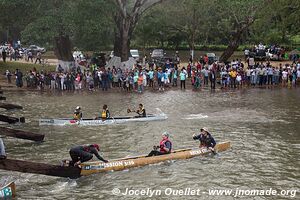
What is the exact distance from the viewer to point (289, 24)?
48000 millimetres

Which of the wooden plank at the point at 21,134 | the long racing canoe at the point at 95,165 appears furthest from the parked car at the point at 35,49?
the long racing canoe at the point at 95,165

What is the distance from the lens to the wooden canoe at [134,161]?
1869 cm

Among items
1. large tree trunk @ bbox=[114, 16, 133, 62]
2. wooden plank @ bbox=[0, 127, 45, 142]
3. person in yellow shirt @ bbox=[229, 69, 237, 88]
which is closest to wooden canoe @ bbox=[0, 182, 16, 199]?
wooden plank @ bbox=[0, 127, 45, 142]

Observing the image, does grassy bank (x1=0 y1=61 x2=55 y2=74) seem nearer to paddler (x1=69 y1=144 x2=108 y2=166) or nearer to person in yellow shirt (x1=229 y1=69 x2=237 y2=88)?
person in yellow shirt (x1=229 y1=69 x2=237 y2=88)

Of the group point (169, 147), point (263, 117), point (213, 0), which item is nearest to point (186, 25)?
point (213, 0)

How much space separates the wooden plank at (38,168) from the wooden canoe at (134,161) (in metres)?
0.56

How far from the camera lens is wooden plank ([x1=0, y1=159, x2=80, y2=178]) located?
1664 cm

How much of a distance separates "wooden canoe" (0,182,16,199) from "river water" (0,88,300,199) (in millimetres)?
395

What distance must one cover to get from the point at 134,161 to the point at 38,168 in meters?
4.25

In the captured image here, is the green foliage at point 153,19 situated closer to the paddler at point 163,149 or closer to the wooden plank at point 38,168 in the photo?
the paddler at point 163,149

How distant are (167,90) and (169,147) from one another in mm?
23250

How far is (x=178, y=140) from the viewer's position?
24.6 meters

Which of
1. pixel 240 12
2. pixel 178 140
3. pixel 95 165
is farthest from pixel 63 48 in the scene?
pixel 95 165

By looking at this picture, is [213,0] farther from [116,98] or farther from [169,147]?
[169,147]
